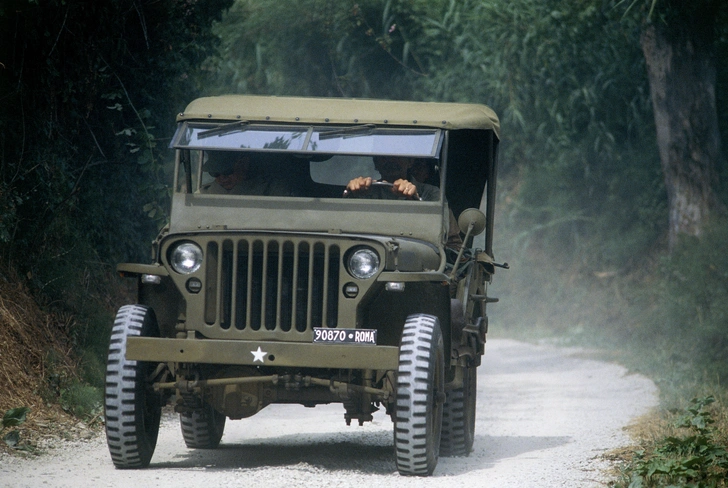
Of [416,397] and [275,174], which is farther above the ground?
[275,174]

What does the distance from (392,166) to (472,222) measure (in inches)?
31.1

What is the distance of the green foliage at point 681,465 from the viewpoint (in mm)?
7023

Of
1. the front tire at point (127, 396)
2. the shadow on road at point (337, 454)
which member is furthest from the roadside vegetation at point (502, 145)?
the front tire at point (127, 396)

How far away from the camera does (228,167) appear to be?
916 cm

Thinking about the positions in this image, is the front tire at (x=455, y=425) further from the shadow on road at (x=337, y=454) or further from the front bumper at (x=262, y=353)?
the front bumper at (x=262, y=353)

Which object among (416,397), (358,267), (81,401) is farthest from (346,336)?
(81,401)

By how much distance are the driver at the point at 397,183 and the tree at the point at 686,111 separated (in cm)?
967

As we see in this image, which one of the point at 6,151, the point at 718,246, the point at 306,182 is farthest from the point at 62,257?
the point at 718,246

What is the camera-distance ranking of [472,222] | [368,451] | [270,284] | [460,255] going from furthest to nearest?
[368,451]
[472,222]
[460,255]
[270,284]

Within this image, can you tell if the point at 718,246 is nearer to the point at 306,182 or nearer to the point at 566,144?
the point at 566,144

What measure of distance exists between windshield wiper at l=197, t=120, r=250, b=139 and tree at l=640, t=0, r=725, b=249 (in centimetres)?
1031

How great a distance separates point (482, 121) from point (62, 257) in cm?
433

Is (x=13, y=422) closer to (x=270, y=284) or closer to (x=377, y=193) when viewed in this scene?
(x=270, y=284)

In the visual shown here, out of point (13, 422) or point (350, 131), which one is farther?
point (350, 131)
